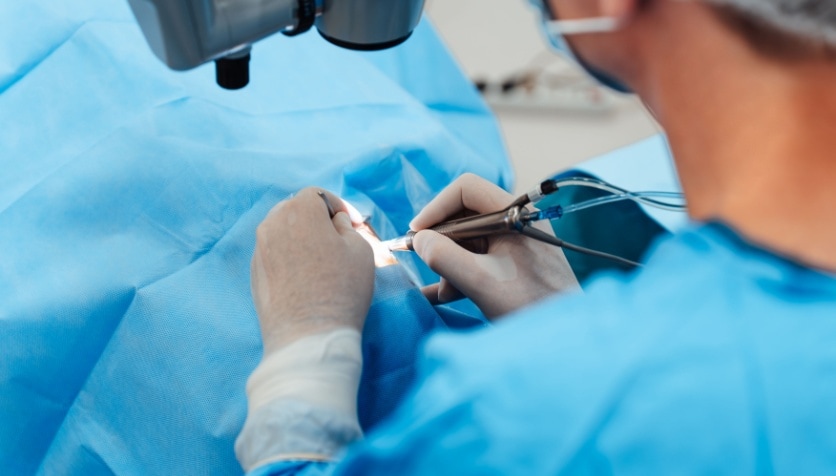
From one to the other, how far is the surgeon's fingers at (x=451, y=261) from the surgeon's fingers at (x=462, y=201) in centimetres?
7

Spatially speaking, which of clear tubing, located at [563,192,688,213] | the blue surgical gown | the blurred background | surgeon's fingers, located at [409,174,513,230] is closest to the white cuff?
the blue surgical gown

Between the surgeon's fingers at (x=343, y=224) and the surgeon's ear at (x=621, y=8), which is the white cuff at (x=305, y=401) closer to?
the surgeon's fingers at (x=343, y=224)

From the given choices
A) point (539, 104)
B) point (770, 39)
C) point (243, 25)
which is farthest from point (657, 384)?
point (539, 104)

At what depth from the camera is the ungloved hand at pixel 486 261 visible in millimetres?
855

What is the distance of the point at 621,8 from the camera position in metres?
0.60

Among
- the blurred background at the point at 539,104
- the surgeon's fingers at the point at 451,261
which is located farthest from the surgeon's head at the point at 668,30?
the blurred background at the point at 539,104

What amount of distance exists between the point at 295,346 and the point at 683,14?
1.32 feet

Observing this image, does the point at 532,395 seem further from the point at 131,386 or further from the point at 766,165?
the point at 131,386

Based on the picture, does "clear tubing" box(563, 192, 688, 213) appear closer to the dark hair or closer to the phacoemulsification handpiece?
the phacoemulsification handpiece

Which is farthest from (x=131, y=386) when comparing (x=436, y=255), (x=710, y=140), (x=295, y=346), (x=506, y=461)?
(x=710, y=140)

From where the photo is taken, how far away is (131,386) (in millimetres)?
802

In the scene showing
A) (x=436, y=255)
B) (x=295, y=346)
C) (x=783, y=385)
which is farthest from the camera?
(x=436, y=255)

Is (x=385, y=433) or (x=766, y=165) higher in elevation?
(x=766, y=165)

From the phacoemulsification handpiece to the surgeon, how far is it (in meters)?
0.22
